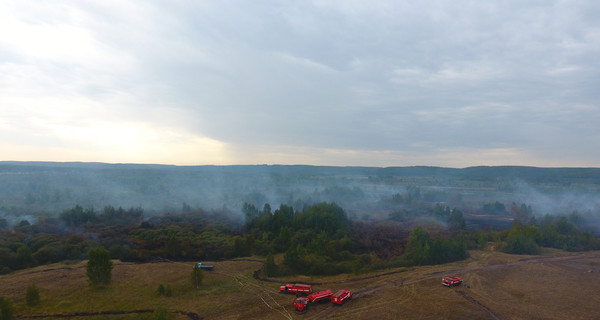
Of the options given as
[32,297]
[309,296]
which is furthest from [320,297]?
[32,297]

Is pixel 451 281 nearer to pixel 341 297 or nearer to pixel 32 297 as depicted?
pixel 341 297

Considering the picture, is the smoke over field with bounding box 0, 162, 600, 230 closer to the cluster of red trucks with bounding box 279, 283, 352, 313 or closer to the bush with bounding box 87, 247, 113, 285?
the bush with bounding box 87, 247, 113, 285

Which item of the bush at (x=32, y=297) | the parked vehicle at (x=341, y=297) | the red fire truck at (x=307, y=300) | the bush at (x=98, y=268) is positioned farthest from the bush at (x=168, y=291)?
the parked vehicle at (x=341, y=297)

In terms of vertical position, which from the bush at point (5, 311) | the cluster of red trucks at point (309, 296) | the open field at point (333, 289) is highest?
the bush at point (5, 311)

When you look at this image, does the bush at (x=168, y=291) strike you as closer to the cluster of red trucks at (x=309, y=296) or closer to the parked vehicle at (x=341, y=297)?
the cluster of red trucks at (x=309, y=296)

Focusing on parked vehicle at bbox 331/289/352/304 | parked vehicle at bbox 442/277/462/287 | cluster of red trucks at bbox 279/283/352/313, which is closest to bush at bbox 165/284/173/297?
cluster of red trucks at bbox 279/283/352/313

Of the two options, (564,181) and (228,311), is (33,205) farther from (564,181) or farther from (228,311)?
(564,181)
